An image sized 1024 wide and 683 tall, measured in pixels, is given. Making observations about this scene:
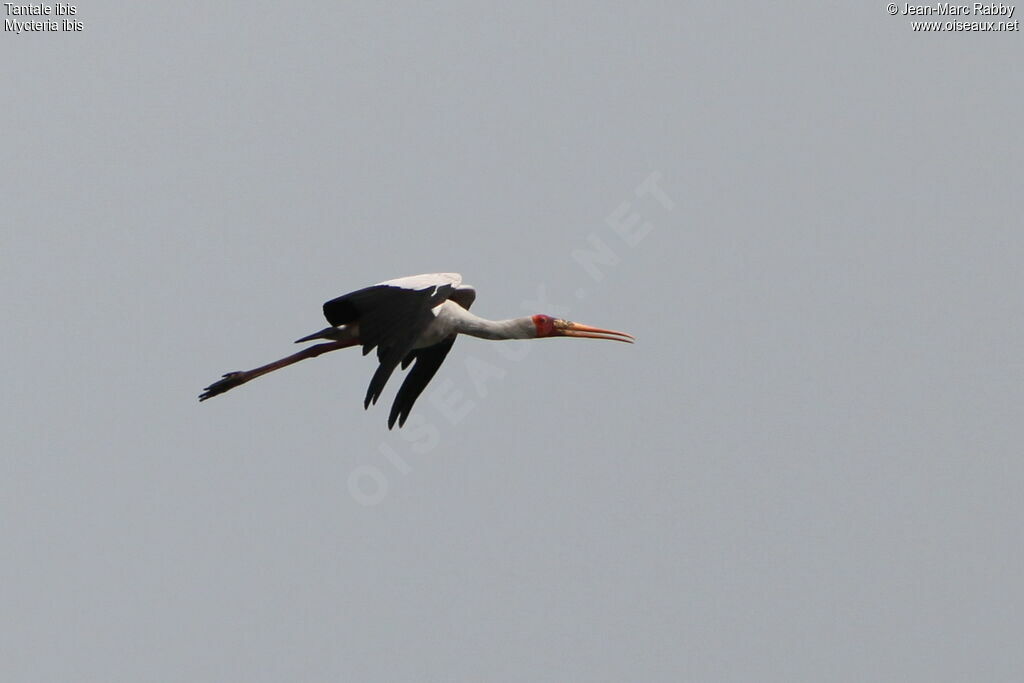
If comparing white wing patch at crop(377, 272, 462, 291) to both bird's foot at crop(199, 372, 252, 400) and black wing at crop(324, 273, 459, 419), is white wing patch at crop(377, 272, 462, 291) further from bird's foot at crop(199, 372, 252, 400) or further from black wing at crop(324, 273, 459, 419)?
bird's foot at crop(199, 372, 252, 400)

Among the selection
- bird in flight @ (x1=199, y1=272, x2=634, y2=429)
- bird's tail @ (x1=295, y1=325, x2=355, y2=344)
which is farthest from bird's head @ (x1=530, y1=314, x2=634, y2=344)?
bird's tail @ (x1=295, y1=325, x2=355, y2=344)

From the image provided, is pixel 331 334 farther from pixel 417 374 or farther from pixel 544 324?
pixel 544 324

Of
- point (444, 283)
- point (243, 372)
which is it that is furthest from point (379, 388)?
point (243, 372)

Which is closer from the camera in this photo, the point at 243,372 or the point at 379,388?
the point at 379,388

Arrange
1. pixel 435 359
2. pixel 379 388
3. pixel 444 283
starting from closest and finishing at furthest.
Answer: pixel 379 388 → pixel 444 283 → pixel 435 359

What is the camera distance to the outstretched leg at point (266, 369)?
18.0m

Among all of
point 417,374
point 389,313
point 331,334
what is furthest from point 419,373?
point 389,313

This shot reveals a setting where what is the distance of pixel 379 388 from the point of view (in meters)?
15.4

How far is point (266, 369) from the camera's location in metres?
18.1

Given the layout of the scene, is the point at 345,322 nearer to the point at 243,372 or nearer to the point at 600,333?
the point at 243,372

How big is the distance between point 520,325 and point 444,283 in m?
1.08

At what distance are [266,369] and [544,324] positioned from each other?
10.2 ft

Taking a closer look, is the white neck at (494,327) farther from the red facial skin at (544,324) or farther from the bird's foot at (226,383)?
the bird's foot at (226,383)

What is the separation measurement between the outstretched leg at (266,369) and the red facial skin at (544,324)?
1.99 meters
